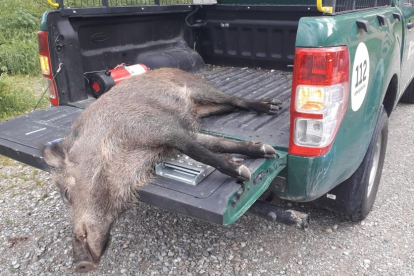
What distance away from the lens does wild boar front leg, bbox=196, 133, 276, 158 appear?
2.43 metres

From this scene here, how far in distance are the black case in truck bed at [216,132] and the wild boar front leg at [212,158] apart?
0.17ft

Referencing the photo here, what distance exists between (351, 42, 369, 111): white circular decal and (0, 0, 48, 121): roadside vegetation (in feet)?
16.8

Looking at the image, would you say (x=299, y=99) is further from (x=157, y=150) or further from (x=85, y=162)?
(x=85, y=162)

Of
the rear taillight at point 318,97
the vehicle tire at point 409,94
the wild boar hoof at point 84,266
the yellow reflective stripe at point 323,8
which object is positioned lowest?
the vehicle tire at point 409,94

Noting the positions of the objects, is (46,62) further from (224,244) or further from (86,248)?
(224,244)

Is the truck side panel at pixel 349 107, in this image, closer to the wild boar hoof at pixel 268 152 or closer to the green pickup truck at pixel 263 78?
the green pickup truck at pixel 263 78

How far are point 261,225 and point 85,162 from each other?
167 centimetres

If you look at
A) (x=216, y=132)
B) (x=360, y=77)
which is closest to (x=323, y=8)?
(x=360, y=77)

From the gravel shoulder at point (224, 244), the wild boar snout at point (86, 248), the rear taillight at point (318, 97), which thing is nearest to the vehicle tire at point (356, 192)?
the gravel shoulder at point (224, 244)

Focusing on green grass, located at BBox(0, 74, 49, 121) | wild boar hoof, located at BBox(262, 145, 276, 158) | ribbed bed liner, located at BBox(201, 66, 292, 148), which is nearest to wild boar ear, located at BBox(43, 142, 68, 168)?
ribbed bed liner, located at BBox(201, 66, 292, 148)

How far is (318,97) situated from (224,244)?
4.97ft

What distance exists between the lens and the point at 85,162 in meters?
2.45

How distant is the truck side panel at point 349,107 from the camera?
2213 mm

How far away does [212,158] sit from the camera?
94.7 inches
